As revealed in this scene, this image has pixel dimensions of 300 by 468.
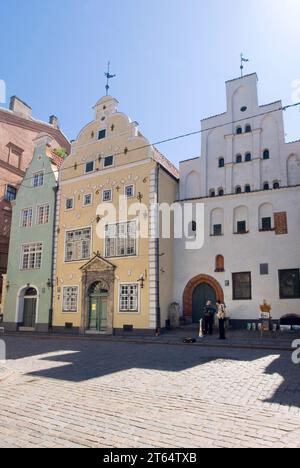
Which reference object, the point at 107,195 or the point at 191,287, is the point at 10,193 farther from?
the point at 191,287

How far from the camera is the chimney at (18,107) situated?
35.2 m

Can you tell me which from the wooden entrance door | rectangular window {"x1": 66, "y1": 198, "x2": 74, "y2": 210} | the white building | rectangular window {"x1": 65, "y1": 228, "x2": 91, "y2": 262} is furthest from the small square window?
rectangular window {"x1": 66, "y1": 198, "x2": 74, "y2": 210}

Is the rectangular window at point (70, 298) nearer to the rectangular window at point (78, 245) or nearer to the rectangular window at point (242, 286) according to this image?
the rectangular window at point (78, 245)

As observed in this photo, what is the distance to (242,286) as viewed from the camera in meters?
20.9

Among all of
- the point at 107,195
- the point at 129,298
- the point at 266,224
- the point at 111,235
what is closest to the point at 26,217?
the point at 107,195

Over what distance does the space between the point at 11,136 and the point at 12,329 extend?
1755 centimetres

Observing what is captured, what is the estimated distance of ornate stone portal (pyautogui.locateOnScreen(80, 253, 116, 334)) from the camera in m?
22.5

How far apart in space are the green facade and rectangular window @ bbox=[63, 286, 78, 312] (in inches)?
48.3

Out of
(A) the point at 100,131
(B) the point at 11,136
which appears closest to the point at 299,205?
(A) the point at 100,131

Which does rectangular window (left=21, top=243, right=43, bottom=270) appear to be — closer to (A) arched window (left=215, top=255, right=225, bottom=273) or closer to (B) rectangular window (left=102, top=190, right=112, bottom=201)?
(B) rectangular window (left=102, top=190, right=112, bottom=201)

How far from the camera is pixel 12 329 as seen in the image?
26031 millimetres

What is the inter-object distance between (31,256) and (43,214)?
10.8 ft

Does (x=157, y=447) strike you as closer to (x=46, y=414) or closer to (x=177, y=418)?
(x=177, y=418)

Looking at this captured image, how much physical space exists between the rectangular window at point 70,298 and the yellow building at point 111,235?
7 centimetres
